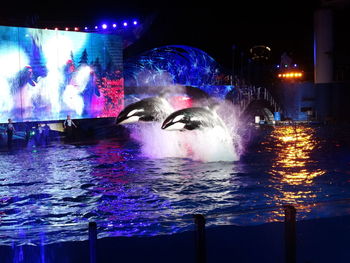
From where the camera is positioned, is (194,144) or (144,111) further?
(194,144)

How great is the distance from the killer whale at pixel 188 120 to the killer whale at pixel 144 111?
2408 mm

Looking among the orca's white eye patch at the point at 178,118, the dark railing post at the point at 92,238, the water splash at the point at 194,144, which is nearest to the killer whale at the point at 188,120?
the orca's white eye patch at the point at 178,118

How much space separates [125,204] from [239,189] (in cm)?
281

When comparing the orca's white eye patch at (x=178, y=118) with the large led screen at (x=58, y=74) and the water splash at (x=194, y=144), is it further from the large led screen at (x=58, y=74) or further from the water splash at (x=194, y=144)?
the large led screen at (x=58, y=74)

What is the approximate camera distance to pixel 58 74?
23.9m

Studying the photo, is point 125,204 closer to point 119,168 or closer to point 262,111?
point 119,168

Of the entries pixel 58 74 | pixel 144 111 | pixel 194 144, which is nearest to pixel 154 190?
pixel 144 111

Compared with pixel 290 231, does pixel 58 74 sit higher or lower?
higher

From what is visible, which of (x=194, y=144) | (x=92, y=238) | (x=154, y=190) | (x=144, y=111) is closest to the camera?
(x=92, y=238)

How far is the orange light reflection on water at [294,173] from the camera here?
922 cm

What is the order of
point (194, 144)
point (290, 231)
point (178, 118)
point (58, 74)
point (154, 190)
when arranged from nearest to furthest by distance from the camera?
point (290, 231), point (154, 190), point (178, 118), point (194, 144), point (58, 74)

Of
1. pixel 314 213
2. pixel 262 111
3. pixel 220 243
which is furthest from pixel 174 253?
pixel 262 111

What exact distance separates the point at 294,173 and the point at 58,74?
50.5 feet

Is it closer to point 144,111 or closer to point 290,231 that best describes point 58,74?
point 144,111
